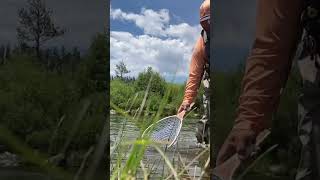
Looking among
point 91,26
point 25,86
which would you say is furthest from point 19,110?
point 91,26

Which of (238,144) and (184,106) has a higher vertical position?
(184,106)

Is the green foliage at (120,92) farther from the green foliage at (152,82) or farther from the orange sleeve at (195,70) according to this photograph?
the orange sleeve at (195,70)

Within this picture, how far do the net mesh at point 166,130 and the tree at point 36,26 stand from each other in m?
0.79

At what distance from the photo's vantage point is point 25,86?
2.72 meters

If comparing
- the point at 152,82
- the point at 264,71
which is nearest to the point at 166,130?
the point at 152,82

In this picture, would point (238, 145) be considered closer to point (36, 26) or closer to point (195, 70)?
point (195, 70)

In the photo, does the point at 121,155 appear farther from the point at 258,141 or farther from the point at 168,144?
the point at 258,141

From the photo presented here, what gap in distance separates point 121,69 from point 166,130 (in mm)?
574

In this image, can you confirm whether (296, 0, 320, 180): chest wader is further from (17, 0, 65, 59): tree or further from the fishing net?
(17, 0, 65, 59): tree

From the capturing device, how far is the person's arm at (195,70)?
3.65 metres

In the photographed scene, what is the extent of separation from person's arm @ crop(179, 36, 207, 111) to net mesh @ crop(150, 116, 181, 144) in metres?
0.43

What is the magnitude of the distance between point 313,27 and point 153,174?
49.4 inches

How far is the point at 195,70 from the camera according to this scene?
12.0 ft

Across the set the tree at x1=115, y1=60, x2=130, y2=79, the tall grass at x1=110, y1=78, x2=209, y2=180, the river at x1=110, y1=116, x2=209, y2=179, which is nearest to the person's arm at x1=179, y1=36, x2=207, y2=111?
the river at x1=110, y1=116, x2=209, y2=179
